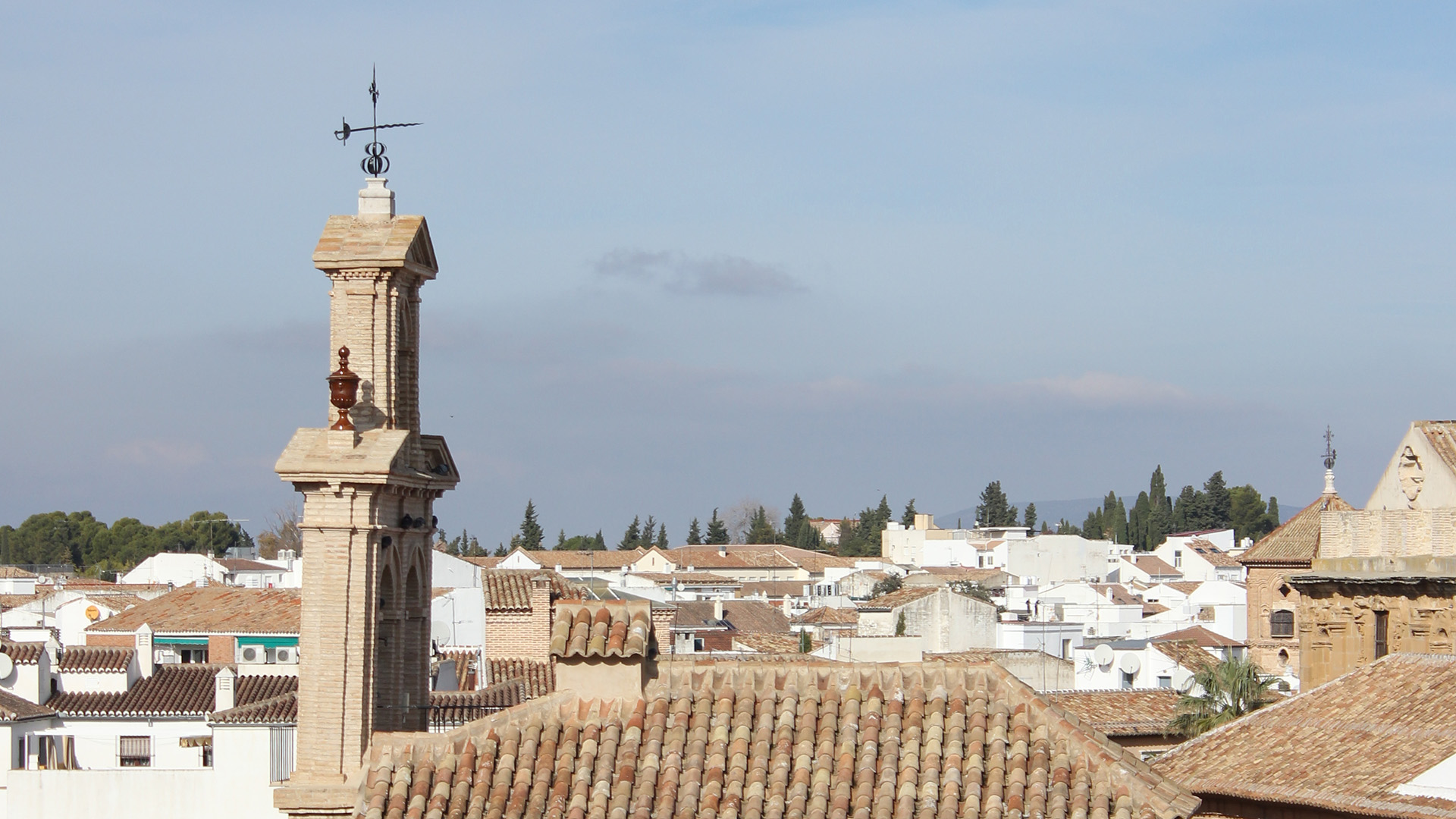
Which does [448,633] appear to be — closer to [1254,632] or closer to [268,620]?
[268,620]

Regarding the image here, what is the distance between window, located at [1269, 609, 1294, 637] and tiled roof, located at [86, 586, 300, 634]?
27521mm

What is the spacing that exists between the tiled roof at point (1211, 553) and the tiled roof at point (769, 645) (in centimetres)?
6103

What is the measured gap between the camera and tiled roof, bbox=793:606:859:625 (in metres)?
65.4

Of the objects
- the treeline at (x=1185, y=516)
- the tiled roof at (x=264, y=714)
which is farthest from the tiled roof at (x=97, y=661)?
the treeline at (x=1185, y=516)

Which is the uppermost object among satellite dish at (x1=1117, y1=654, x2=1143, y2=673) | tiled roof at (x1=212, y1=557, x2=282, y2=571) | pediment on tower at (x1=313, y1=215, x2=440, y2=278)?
pediment on tower at (x1=313, y1=215, x2=440, y2=278)

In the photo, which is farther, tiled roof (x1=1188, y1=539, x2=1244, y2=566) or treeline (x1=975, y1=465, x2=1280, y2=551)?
treeline (x1=975, y1=465, x2=1280, y2=551)

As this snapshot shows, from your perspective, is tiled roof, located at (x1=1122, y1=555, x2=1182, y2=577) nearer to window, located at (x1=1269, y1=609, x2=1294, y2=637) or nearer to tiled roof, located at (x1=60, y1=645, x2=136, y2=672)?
window, located at (x1=1269, y1=609, x2=1294, y2=637)

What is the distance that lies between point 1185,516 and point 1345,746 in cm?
13885

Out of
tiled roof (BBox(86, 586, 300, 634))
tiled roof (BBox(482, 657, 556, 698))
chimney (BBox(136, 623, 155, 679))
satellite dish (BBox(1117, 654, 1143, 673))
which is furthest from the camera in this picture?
tiled roof (BBox(86, 586, 300, 634))

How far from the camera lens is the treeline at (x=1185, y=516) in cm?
15300

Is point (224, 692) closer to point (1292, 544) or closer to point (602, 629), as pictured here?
point (602, 629)

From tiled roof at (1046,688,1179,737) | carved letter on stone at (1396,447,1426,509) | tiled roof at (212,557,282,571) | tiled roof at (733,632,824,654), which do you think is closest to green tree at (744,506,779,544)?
tiled roof at (212,557,282,571)

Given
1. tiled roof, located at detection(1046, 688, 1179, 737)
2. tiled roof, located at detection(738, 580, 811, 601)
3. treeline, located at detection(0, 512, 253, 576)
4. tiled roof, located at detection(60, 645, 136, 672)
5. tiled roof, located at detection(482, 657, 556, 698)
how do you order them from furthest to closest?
treeline, located at detection(0, 512, 253, 576) → tiled roof, located at detection(738, 580, 811, 601) → tiled roof, located at detection(1046, 688, 1179, 737) → tiled roof, located at detection(60, 645, 136, 672) → tiled roof, located at detection(482, 657, 556, 698)

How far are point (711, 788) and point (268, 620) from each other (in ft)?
134
